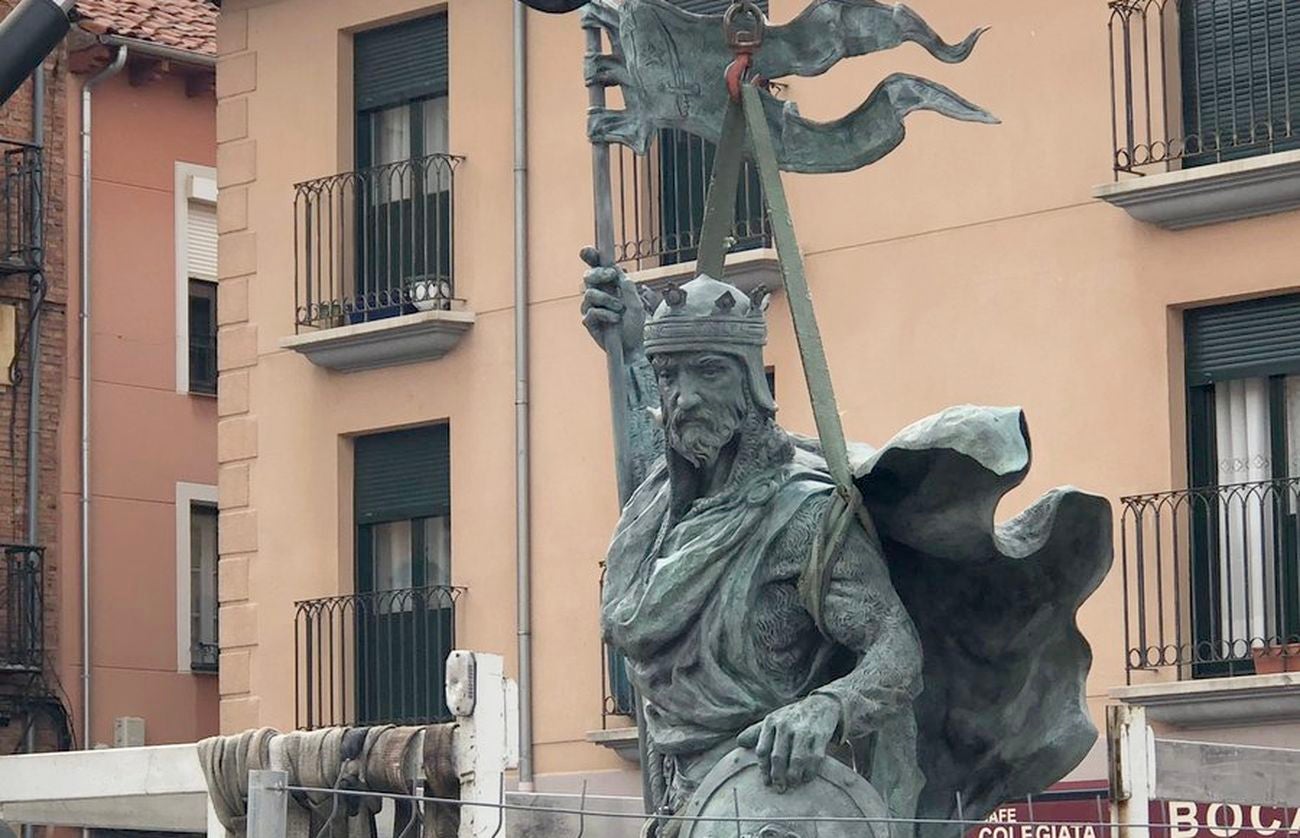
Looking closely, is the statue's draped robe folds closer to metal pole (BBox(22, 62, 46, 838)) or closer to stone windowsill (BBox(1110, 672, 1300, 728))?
stone windowsill (BBox(1110, 672, 1300, 728))

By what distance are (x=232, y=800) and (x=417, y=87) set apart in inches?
506

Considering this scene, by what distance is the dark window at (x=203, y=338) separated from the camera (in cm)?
2911

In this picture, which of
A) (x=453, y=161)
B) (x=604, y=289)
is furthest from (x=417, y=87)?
(x=604, y=289)

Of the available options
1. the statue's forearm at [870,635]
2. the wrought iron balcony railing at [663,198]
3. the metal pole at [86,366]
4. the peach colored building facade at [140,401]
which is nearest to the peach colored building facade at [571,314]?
the wrought iron balcony railing at [663,198]

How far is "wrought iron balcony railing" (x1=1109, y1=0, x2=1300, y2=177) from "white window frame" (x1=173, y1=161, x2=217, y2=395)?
10480 millimetres

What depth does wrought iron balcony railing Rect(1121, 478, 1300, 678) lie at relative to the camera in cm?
1947

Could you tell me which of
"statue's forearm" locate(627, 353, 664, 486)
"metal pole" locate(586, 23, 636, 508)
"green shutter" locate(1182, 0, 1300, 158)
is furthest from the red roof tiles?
"statue's forearm" locate(627, 353, 664, 486)

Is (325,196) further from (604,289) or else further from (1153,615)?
(604,289)

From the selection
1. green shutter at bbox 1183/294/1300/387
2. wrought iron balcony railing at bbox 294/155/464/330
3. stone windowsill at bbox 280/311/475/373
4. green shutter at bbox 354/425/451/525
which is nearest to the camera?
green shutter at bbox 1183/294/1300/387

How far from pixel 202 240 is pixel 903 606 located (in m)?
22.0

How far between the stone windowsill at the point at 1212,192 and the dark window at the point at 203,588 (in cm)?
1093

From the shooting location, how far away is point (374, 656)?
23.7m

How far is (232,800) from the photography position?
1184cm

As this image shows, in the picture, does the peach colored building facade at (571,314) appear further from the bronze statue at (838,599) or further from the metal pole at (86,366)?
the bronze statue at (838,599)
